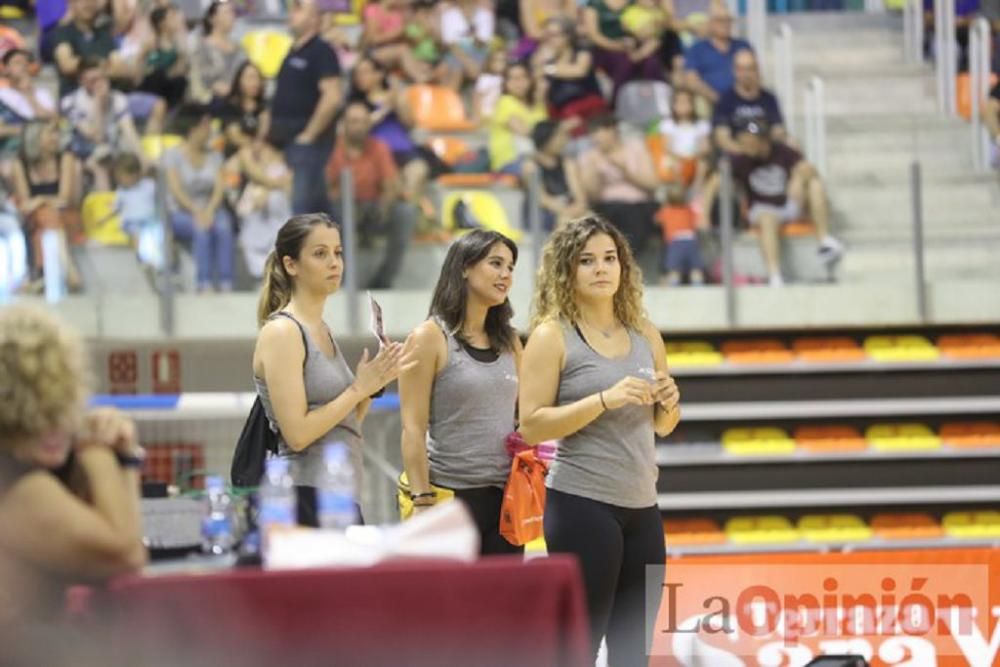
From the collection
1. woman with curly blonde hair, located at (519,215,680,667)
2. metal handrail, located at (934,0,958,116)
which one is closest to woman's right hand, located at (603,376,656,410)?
woman with curly blonde hair, located at (519,215,680,667)

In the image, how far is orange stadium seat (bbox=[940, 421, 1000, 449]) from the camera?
459 inches

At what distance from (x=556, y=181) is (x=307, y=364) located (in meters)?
5.79

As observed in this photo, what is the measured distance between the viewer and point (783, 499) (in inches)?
451

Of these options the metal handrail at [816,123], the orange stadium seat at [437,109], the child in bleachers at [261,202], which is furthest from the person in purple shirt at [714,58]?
the child in bleachers at [261,202]

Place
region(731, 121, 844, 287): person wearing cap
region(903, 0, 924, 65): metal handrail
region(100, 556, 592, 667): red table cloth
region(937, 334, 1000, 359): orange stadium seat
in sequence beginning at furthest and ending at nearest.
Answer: region(903, 0, 924, 65): metal handrail, region(937, 334, 1000, 359): orange stadium seat, region(731, 121, 844, 287): person wearing cap, region(100, 556, 592, 667): red table cloth

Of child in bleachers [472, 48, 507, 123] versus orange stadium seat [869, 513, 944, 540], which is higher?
child in bleachers [472, 48, 507, 123]

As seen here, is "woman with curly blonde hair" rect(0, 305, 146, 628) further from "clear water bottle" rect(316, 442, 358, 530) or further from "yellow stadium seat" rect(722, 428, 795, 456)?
"yellow stadium seat" rect(722, 428, 795, 456)

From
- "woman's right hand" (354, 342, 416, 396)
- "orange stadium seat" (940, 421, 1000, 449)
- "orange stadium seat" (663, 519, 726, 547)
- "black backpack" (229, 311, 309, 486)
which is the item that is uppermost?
"woman's right hand" (354, 342, 416, 396)

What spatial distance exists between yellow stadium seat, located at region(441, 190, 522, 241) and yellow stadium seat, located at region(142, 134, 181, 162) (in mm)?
1613

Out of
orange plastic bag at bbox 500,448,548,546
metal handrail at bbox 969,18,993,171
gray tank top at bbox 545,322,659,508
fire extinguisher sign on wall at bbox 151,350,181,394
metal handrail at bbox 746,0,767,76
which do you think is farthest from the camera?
metal handrail at bbox 746,0,767,76

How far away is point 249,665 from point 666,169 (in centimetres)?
756

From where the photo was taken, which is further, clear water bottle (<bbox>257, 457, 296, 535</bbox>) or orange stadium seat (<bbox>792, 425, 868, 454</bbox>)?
orange stadium seat (<bbox>792, 425, 868, 454</bbox>)

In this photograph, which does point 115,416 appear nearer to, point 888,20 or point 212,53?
point 212,53

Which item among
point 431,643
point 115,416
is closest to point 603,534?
point 431,643
